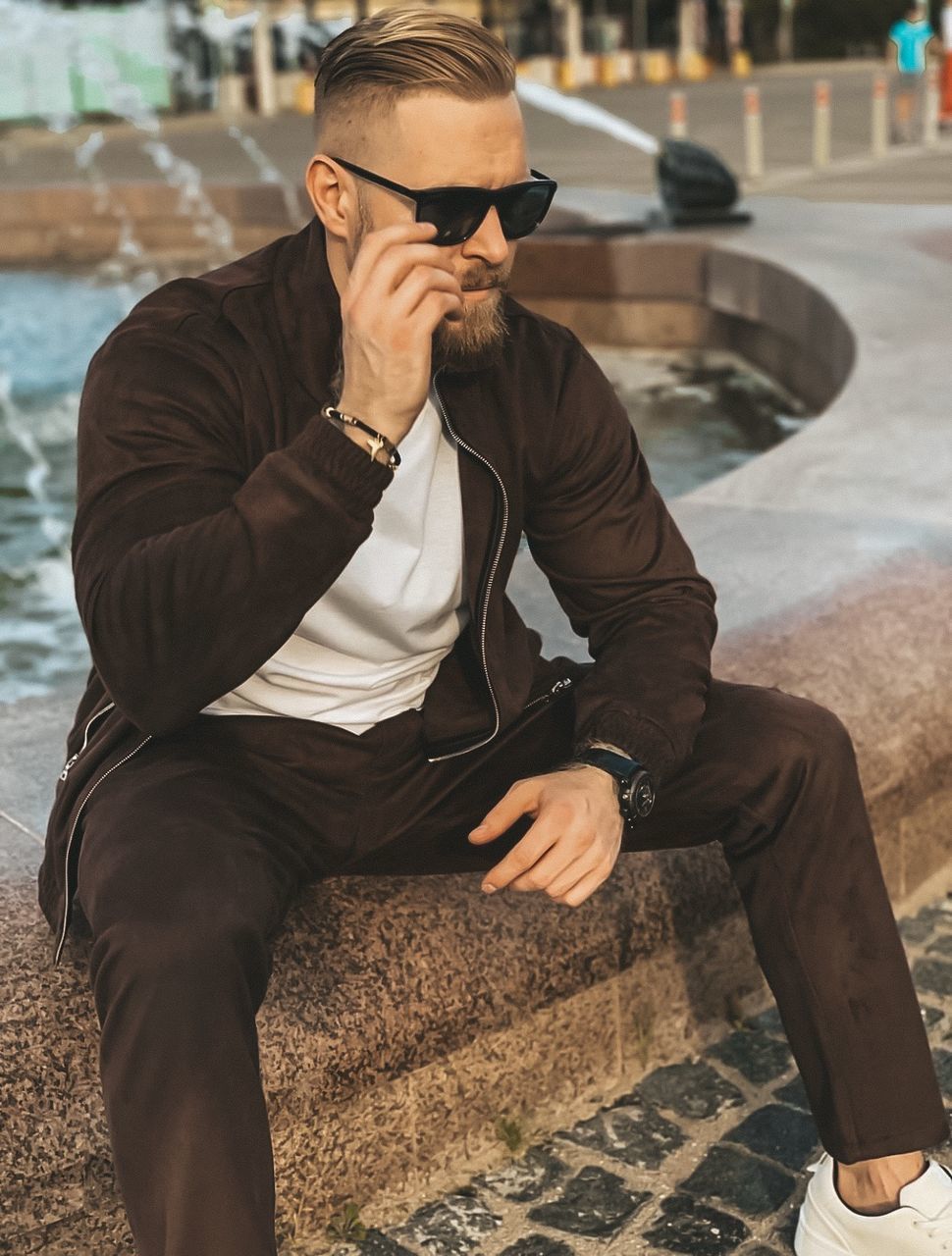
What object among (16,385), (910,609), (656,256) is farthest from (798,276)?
(910,609)

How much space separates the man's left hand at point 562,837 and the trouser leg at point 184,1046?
35 cm

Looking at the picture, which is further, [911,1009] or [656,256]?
[656,256]

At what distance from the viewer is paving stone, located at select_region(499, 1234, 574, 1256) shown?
2.60 meters

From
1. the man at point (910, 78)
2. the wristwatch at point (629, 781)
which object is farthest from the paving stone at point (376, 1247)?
the man at point (910, 78)

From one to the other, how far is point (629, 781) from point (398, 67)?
3.34 ft

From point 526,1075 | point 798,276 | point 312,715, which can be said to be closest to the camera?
point 312,715

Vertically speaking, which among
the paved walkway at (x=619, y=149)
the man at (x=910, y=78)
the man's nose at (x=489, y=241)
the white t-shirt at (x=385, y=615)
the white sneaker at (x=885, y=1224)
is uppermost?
the man's nose at (x=489, y=241)

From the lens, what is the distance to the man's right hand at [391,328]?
7.22 feet

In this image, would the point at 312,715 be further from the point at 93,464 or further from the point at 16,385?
the point at 16,385

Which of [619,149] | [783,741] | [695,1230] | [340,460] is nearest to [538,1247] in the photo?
[695,1230]

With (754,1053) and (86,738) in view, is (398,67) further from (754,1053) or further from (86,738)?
(754,1053)

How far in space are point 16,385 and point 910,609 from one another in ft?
24.3

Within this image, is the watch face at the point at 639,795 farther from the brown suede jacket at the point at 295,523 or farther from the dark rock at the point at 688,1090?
the dark rock at the point at 688,1090

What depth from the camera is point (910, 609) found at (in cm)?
393
